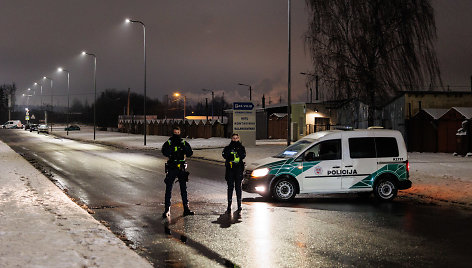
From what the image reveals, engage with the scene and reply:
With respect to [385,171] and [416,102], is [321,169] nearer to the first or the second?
[385,171]

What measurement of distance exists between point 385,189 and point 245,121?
28357mm

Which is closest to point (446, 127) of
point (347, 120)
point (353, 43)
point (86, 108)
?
point (353, 43)

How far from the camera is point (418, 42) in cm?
2836

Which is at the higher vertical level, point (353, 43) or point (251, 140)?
point (353, 43)

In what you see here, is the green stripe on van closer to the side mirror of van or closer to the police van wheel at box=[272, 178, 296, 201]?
the side mirror of van

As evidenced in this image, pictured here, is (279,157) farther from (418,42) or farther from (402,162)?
(418,42)

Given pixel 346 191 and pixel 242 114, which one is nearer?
pixel 346 191

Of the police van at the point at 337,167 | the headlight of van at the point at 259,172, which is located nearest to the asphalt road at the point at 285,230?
the police van at the point at 337,167

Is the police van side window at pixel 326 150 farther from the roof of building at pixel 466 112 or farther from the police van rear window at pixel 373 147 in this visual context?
the roof of building at pixel 466 112

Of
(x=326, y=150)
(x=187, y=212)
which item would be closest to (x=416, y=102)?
(x=326, y=150)

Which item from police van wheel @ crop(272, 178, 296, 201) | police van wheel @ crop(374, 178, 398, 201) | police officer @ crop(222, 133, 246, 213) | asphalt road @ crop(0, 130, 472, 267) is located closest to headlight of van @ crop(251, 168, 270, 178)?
police van wheel @ crop(272, 178, 296, 201)

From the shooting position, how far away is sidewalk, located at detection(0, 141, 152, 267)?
6504mm

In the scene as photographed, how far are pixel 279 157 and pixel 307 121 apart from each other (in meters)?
37.7

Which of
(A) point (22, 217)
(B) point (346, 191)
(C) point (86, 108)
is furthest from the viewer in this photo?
(C) point (86, 108)
